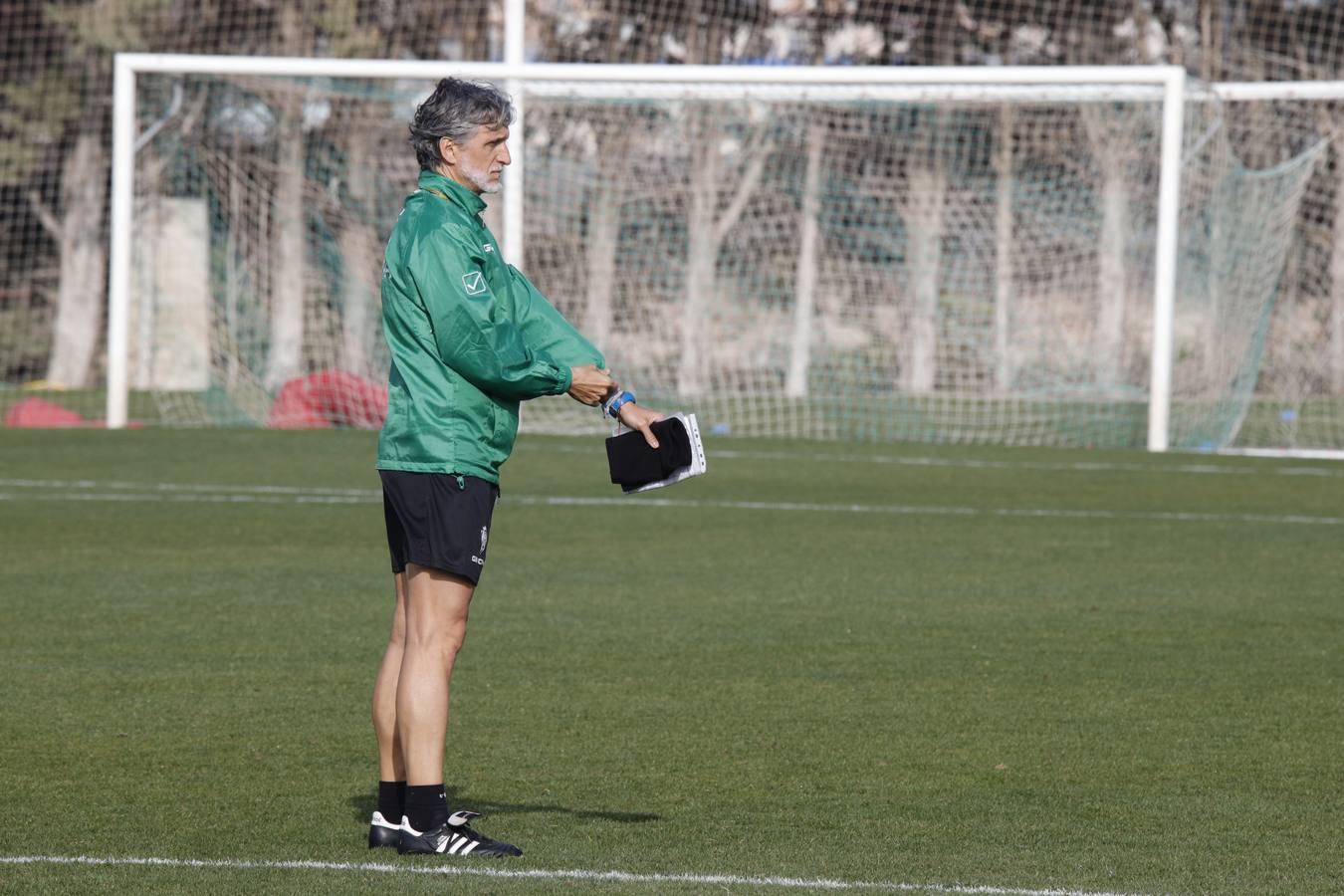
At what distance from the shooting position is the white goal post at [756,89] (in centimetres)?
1805

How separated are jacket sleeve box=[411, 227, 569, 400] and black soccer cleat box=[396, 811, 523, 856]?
108cm

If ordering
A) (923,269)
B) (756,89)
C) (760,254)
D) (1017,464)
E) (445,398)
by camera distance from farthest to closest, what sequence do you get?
1. (760,254)
2. (923,269)
3. (756,89)
4. (1017,464)
5. (445,398)

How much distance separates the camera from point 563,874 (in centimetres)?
461

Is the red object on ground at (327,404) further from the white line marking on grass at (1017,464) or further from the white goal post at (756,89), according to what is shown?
the white line marking on grass at (1017,464)

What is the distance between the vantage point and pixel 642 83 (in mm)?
19609

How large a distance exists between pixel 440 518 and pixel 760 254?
670 inches

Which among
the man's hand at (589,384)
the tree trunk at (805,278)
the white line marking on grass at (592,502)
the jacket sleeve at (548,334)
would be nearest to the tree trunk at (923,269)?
the tree trunk at (805,278)

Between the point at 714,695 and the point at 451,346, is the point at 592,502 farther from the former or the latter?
the point at 451,346

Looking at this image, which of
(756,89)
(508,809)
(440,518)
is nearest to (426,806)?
(508,809)

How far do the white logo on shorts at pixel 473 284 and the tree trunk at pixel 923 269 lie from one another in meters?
16.3

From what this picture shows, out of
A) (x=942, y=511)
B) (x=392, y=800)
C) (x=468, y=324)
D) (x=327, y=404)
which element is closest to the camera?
(x=468, y=324)

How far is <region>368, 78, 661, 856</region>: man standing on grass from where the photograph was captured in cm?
464

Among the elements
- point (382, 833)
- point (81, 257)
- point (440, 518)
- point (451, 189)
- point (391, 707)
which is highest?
point (451, 189)

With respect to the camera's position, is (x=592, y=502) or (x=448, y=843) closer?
(x=448, y=843)
